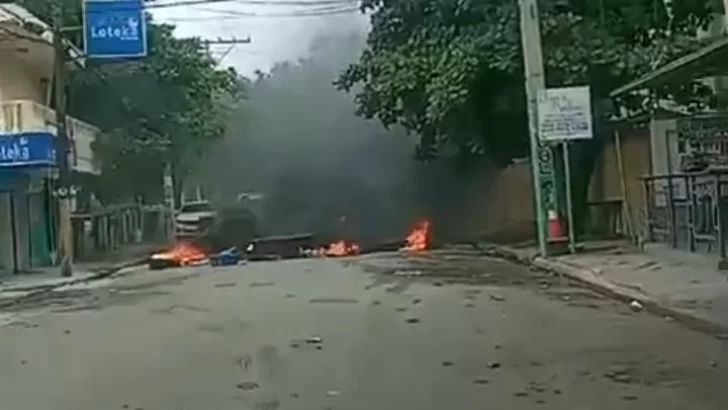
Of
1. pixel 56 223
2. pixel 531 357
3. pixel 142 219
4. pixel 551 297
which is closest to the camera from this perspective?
pixel 531 357

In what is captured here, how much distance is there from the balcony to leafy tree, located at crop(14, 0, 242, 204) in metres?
1.75

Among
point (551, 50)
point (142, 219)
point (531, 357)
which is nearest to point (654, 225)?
point (551, 50)

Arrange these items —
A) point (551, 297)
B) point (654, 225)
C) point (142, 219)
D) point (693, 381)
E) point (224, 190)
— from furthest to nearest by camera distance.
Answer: point (224, 190), point (142, 219), point (654, 225), point (551, 297), point (693, 381)

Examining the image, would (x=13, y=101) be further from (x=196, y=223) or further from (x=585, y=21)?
(x=585, y=21)

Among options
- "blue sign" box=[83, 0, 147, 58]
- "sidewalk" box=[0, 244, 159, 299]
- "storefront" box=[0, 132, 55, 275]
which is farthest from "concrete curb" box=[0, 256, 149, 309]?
"blue sign" box=[83, 0, 147, 58]

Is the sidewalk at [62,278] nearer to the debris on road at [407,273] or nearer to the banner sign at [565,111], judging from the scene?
the debris on road at [407,273]

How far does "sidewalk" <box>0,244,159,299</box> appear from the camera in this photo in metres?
30.4

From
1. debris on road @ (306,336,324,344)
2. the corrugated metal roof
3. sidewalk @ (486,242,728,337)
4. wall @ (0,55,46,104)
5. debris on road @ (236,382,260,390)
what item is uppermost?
the corrugated metal roof

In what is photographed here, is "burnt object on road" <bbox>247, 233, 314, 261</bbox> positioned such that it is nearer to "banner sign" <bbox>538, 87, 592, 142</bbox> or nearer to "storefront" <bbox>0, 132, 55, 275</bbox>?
"storefront" <bbox>0, 132, 55, 275</bbox>

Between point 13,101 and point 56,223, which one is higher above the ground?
point 13,101

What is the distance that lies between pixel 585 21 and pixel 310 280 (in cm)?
1033

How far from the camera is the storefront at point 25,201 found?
1391 inches

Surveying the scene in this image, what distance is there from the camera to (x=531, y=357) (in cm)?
1313

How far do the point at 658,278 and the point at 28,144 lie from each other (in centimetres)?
1896
